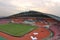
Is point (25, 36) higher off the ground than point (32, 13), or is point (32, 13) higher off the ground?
point (32, 13)

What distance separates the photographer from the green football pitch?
1.90 meters

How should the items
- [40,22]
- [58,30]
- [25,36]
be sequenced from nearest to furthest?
1. [25,36]
2. [58,30]
3. [40,22]

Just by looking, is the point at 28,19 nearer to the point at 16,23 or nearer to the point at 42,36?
the point at 16,23

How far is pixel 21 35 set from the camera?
1.85m

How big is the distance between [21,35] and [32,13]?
47 cm

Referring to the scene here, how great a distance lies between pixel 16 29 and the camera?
1.98 meters

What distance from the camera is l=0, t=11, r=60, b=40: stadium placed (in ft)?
6.05

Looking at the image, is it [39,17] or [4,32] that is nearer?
[4,32]

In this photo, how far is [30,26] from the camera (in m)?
2.06

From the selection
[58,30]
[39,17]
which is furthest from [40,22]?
[58,30]

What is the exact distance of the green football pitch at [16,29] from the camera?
6.23 ft

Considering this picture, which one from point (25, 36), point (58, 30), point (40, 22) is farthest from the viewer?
point (40, 22)

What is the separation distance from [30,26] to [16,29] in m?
0.20

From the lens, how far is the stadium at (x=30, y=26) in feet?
6.05
